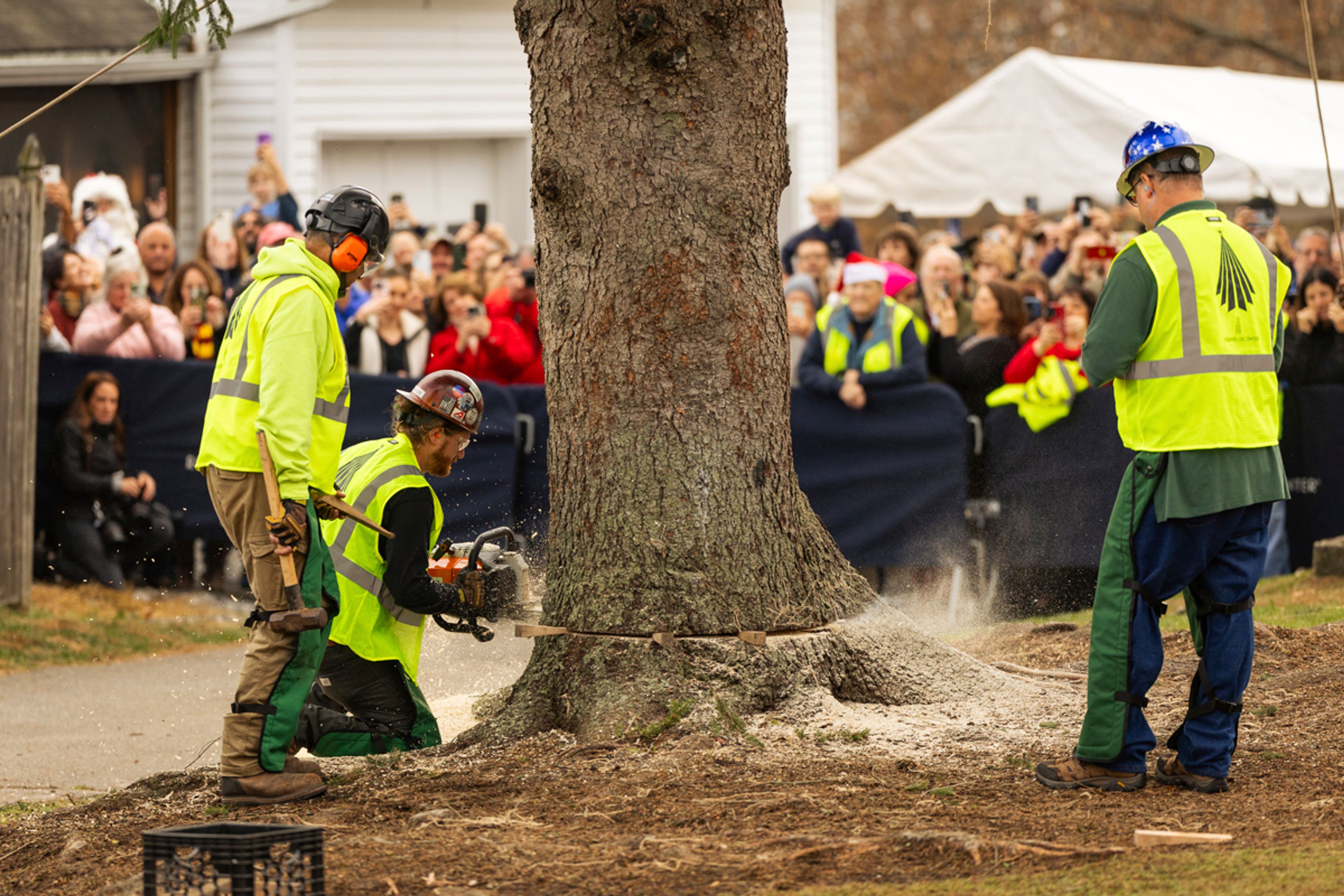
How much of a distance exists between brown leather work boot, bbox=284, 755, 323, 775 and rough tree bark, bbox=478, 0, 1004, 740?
59 centimetres

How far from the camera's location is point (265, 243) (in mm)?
13461

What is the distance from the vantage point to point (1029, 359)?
10984 millimetres

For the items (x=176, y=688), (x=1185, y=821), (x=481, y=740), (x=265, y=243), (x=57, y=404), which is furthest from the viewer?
(x=265, y=243)

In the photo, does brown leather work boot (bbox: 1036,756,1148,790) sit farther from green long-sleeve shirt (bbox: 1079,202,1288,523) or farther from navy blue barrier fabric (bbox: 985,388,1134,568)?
navy blue barrier fabric (bbox: 985,388,1134,568)

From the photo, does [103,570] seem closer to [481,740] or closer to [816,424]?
[816,424]

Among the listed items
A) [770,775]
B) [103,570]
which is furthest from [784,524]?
[103,570]

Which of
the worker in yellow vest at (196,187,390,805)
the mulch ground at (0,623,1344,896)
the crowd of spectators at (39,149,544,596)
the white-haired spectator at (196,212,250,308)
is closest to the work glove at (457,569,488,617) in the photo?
the mulch ground at (0,623,1344,896)

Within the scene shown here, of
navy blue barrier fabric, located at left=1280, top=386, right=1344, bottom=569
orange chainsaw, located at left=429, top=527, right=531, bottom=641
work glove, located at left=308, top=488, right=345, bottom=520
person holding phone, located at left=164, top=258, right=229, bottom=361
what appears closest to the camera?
work glove, located at left=308, top=488, right=345, bottom=520

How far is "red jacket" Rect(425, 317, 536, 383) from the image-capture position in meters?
11.7

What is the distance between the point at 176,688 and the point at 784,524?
426 cm

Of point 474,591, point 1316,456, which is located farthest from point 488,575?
point 1316,456

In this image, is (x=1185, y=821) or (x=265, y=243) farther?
(x=265, y=243)

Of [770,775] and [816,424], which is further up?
[816,424]

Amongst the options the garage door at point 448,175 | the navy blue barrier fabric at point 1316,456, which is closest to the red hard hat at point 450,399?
the navy blue barrier fabric at point 1316,456
